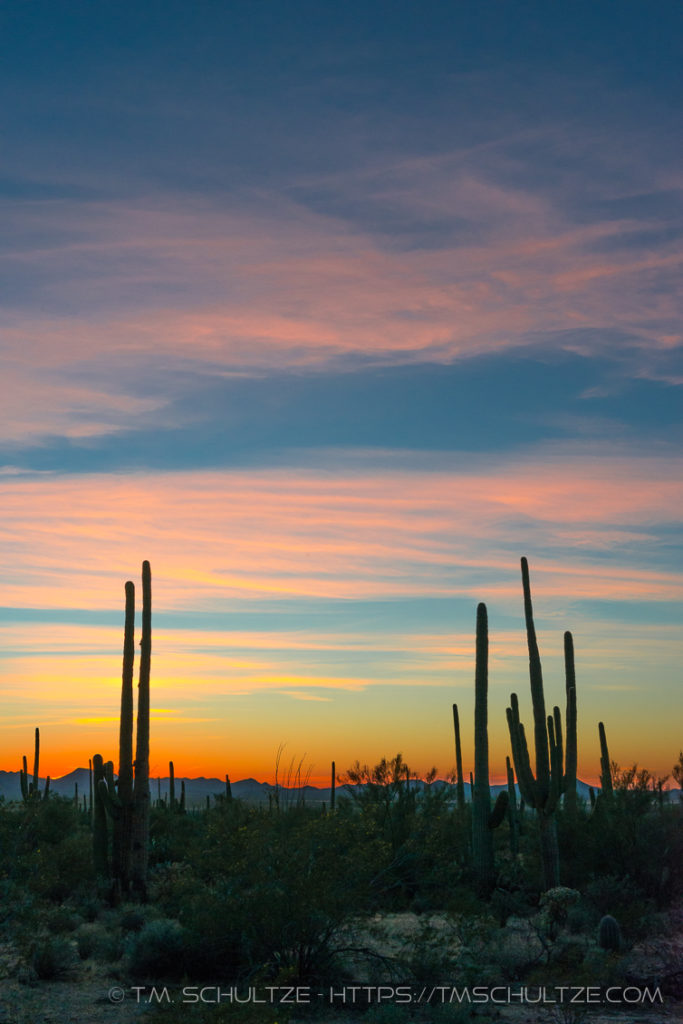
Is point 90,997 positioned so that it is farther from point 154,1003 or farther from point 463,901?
point 463,901

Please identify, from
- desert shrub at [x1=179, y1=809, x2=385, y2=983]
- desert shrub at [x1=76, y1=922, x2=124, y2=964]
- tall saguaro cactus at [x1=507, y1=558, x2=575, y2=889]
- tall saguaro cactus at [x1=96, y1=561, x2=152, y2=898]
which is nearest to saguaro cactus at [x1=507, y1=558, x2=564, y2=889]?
tall saguaro cactus at [x1=507, y1=558, x2=575, y2=889]

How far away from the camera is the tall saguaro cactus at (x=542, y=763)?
21.0m

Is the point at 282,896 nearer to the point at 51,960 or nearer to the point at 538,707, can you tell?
the point at 51,960

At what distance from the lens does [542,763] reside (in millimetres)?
21453

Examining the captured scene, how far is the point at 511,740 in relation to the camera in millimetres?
23984

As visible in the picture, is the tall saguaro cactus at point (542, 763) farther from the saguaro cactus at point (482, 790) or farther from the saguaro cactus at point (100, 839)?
the saguaro cactus at point (100, 839)

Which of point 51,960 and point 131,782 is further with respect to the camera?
point 131,782

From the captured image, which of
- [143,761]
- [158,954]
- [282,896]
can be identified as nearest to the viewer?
[282,896]

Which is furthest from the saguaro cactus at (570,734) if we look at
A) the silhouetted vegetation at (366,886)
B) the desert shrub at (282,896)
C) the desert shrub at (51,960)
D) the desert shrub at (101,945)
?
the desert shrub at (51,960)

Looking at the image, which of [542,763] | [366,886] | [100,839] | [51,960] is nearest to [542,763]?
[542,763]

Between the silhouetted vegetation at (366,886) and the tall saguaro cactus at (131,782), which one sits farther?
the tall saguaro cactus at (131,782)

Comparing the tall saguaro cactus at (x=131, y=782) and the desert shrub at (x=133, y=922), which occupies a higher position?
the tall saguaro cactus at (x=131, y=782)

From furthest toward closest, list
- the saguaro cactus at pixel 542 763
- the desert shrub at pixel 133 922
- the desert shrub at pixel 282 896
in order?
the saguaro cactus at pixel 542 763, the desert shrub at pixel 133 922, the desert shrub at pixel 282 896

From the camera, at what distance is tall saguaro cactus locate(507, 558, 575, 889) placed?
2100 cm
